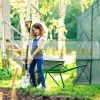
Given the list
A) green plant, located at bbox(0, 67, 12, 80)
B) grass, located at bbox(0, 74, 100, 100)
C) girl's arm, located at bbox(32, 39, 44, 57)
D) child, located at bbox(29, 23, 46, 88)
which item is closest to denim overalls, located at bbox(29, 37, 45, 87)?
child, located at bbox(29, 23, 46, 88)

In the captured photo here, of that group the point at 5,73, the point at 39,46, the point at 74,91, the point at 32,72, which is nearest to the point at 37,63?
the point at 32,72

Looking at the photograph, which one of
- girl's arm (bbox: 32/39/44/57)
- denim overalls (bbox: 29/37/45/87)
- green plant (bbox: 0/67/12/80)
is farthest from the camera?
green plant (bbox: 0/67/12/80)

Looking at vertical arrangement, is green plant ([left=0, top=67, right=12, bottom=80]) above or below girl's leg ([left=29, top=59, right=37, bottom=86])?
below

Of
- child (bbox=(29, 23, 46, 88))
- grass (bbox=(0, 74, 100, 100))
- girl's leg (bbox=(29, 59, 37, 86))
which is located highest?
child (bbox=(29, 23, 46, 88))

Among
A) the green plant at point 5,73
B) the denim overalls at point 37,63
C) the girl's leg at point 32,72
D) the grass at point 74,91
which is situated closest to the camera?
the grass at point 74,91

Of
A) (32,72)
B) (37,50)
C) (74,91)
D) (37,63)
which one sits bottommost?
(74,91)

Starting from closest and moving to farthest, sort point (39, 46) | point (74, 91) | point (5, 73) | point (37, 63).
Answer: point (39, 46) → point (74, 91) → point (37, 63) → point (5, 73)

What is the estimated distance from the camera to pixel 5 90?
11047 millimetres

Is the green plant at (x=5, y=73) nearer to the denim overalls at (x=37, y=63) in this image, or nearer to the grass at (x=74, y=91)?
the grass at (x=74, y=91)

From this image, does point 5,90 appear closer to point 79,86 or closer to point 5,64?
point 79,86

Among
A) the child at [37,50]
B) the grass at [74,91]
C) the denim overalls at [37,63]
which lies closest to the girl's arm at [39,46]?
the child at [37,50]

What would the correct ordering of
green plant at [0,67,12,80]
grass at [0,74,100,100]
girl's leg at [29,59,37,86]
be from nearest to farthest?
1. grass at [0,74,100,100]
2. girl's leg at [29,59,37,86]
3. green plant at [0,67,12,80]

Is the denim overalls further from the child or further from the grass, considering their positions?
the grass

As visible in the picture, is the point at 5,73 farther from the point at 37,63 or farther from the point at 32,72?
the point at 37,63
